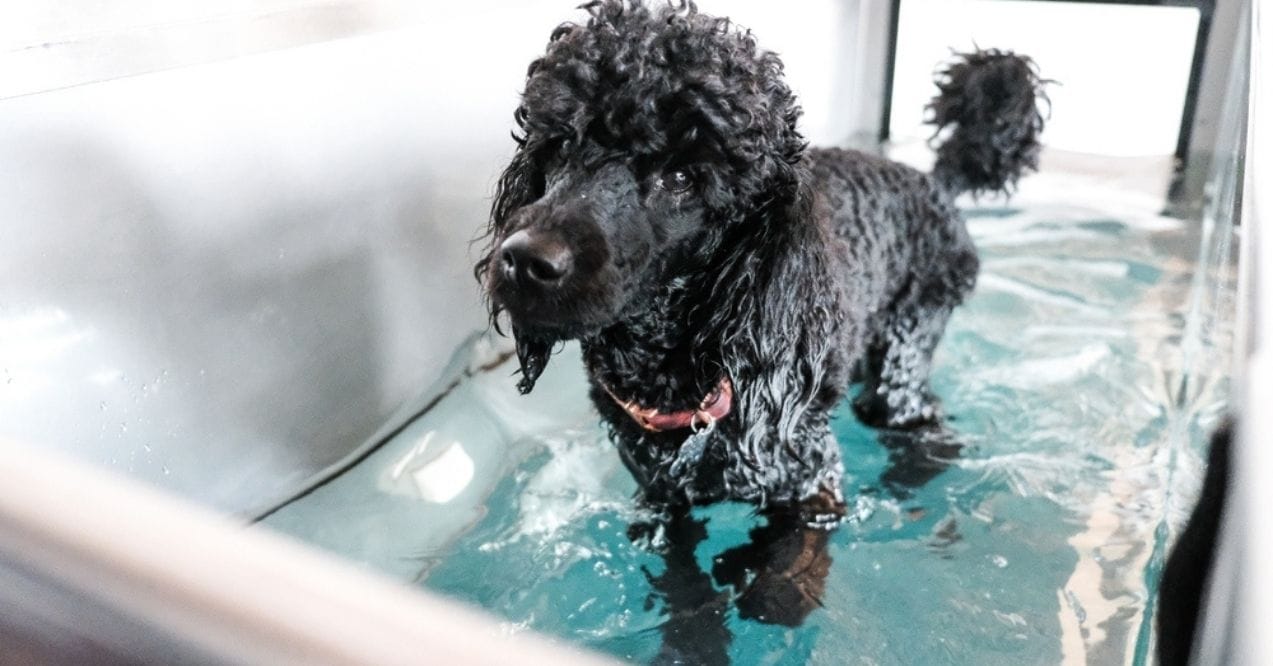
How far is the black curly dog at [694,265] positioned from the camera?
139 cm

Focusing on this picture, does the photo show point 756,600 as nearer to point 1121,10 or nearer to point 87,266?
point 87,266

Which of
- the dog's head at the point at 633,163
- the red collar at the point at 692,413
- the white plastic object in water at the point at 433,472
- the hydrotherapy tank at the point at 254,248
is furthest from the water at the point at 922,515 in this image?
the dog's head at the point at 633,163

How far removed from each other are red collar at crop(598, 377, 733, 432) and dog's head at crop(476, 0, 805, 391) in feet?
0.85

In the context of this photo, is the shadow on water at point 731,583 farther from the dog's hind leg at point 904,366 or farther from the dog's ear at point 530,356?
the dog's hind leg at point 904,366

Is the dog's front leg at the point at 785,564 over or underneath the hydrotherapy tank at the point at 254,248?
underneath

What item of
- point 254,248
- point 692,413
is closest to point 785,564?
point 692,413

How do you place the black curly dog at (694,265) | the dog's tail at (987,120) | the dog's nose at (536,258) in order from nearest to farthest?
the dog's nose at (536,258) → the black curly dog at (694,265) → the dog's tail at (987,120)

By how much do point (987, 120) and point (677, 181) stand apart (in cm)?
131

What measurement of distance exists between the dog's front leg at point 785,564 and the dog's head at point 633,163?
68cm

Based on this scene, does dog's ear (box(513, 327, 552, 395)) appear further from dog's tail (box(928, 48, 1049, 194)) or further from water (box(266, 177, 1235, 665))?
dog's tail (box(928, 48, 1049, 194))

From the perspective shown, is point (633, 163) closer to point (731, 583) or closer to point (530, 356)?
point (530, 356)

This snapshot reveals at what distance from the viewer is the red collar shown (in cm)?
169

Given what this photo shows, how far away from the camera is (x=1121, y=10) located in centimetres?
384

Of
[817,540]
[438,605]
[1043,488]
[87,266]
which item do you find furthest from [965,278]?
[438,605]
